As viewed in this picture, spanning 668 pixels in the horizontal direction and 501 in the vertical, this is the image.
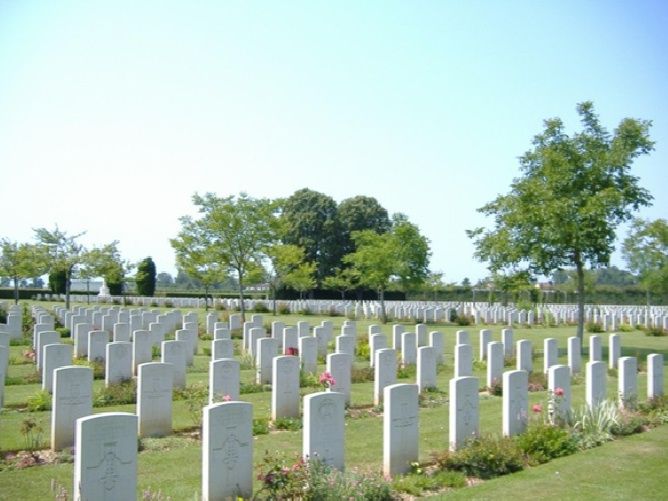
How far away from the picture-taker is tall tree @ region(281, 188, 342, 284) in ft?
197

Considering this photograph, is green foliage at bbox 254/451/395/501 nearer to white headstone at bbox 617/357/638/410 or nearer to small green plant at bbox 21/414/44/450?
small green plant at bbox 21/414/44/450

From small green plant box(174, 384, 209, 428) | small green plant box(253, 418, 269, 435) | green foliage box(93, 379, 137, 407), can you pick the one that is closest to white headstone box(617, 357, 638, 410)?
small green plant box(253, 418, 269, 435)

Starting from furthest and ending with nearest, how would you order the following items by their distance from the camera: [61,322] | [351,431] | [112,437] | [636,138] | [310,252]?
[310,252], [61,322], [636,138], [351,431], [112,437]

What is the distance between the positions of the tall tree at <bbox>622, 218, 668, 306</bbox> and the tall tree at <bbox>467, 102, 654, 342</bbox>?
42.4ft

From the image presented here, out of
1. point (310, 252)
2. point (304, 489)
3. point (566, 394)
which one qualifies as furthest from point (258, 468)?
point (310, 252)

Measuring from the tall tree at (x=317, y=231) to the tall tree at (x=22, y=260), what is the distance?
26.0 metres

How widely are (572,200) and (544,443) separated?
13.0 meters

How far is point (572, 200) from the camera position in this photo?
20.7 m

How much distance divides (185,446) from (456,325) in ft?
84.9

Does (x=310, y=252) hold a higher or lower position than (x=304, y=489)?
higher

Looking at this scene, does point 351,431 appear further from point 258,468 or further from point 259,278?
point 259,278

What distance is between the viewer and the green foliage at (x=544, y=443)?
9.04 meters

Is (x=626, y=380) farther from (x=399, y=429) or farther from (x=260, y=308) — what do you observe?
(x=260, y=308)

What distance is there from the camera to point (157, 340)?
19.3 metres
